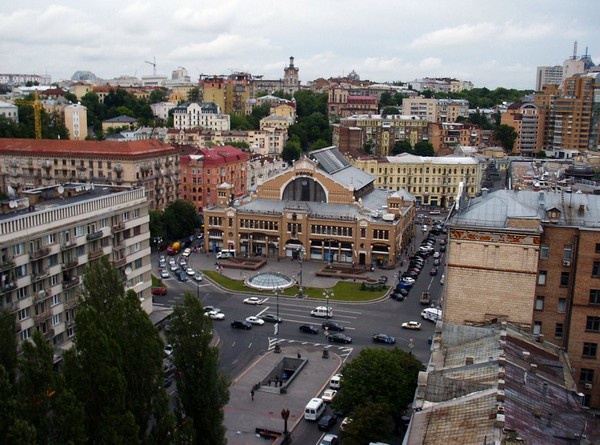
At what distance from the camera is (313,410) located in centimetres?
4303

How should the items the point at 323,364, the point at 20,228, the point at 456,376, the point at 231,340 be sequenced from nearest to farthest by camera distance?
the point at 456,376 → the point at 20,228 → the point at 323,364 → the point at 231,340

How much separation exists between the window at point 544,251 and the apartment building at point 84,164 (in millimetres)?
68599

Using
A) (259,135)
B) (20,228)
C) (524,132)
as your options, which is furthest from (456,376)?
(524,132)

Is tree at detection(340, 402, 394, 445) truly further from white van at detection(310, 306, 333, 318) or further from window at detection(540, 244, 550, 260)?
white van at detection(310, 306, 333, 318)

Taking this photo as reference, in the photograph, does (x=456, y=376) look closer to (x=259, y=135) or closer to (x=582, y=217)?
(x=582, y=217)

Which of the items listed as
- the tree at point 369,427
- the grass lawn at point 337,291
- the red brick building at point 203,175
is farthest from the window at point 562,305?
the red brick building at point 203,175

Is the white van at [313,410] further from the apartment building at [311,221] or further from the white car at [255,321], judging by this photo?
the apartment building at [311,221]

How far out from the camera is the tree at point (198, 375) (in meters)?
30.7

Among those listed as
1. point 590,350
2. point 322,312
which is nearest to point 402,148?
point 322,312

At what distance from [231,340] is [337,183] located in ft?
115

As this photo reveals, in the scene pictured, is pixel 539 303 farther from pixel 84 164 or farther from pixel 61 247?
pixel 84 164

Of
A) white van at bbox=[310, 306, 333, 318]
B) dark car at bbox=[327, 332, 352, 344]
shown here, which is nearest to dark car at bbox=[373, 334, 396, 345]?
dark car at bbox=[327, 332, 352, 344]

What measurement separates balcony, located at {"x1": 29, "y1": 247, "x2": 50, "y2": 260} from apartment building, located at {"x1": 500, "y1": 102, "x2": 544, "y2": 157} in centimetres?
14518

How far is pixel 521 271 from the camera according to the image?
35219 mm
